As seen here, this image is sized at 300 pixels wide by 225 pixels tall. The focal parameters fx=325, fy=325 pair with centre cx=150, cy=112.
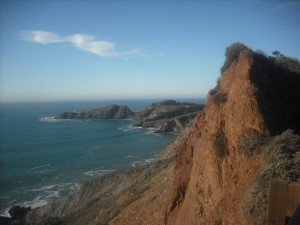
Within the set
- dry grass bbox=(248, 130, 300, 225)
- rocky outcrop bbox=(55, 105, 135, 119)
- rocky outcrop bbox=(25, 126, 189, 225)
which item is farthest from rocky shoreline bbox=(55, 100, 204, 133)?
dry grass bbox=(248, 130, 300, 225)

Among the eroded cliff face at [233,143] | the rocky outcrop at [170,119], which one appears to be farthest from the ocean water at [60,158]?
the eroded cliff face at [233,143]

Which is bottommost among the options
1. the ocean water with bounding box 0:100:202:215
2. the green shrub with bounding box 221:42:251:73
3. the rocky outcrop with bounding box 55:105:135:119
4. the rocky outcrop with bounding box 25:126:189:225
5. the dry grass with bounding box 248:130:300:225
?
the ocean water with bounding box 0:100:202:215

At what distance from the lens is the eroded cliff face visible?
10852 millimetres

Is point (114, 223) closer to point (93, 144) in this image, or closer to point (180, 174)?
point (180, 174)

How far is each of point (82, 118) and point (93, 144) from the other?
7253 cm

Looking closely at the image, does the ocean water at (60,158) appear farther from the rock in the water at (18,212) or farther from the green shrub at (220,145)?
the green shrub at (220,145)

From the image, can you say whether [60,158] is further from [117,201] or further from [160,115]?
[160,115]

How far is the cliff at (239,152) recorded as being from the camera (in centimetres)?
955

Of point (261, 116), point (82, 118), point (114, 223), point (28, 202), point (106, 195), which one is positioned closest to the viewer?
point (261, 116)

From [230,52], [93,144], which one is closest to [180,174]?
[230,52]

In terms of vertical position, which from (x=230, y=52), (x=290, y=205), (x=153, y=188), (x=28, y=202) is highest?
(x=230, y=52)

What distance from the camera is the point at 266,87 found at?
556 inches

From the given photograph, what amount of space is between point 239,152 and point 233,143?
0.78m

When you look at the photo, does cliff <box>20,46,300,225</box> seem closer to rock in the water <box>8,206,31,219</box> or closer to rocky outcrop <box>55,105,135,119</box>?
rock in the water <box>8,206,31,219</box>
